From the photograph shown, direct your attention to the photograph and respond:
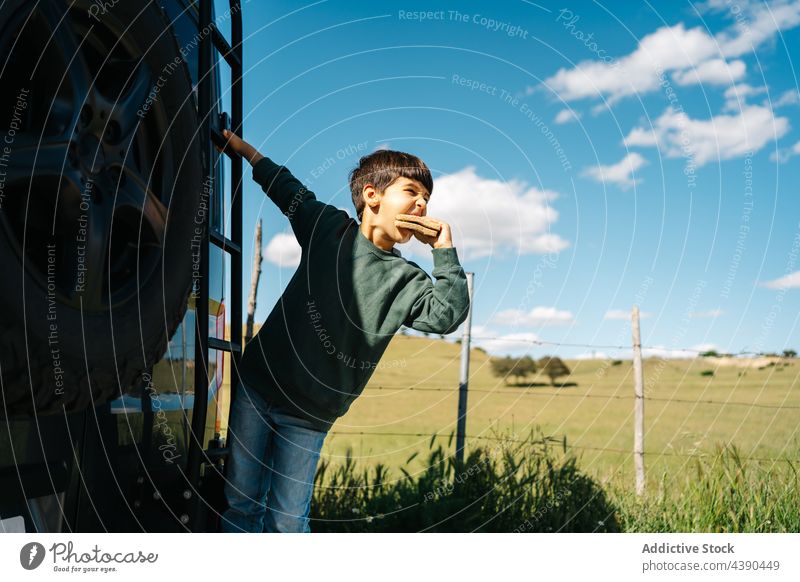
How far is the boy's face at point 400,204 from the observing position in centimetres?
248

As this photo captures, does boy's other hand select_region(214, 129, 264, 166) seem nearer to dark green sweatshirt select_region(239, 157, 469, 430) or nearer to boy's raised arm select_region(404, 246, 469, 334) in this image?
dark green sweatshirt select_region(239, 157, 469, 430)

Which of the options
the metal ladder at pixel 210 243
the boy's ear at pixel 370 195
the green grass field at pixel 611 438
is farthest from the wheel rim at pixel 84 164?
the green grass field at pixel 611 438

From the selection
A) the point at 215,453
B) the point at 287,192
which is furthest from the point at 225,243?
the point at 215,453

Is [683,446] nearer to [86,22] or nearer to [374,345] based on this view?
[374,345]

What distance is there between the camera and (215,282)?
242 centimetres

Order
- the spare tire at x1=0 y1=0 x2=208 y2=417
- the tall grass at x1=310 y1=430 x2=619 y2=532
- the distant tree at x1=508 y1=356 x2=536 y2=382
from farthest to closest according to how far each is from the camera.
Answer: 1. the distant tree at x1=508 y1=356 x2=536 y2=382
2. the tall grass at x1=310 y1=430 x2=619 y2=532
3. the spare tire at x1=0 y1=0 x2=208 y2=417

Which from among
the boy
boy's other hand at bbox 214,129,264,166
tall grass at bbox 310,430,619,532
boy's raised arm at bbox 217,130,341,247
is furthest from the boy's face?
tall grass at bbox 310,430,619,532

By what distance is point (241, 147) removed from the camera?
2.58m

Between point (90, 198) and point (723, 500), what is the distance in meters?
3.67

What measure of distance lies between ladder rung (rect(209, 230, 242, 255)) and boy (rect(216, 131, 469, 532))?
0.25 metres

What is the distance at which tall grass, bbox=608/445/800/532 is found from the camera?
12.3 feet

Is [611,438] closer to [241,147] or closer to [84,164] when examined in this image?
[241,147]

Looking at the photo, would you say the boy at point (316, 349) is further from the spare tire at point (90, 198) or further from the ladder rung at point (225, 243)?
the spare tire at point (90, 198)
